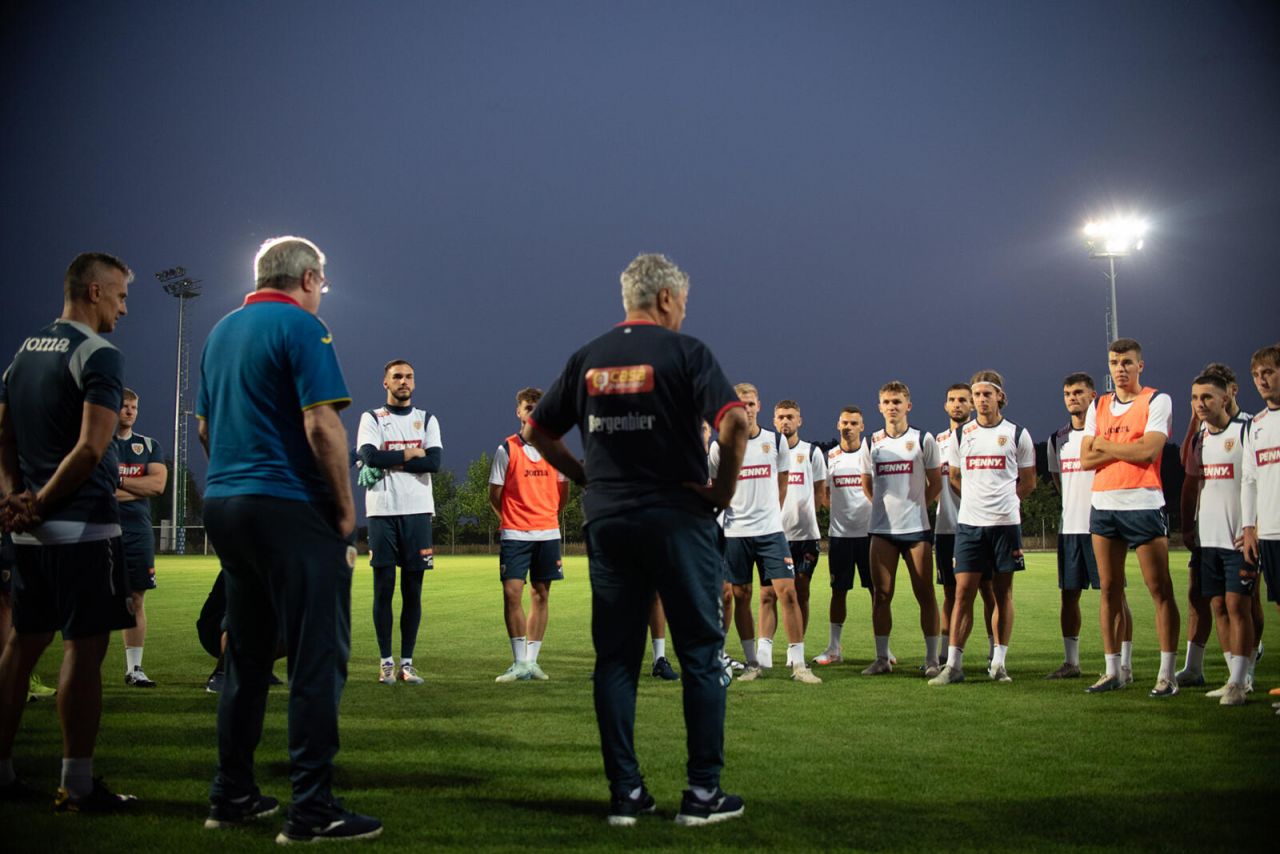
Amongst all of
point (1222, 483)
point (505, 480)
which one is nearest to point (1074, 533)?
point (1222, 483)

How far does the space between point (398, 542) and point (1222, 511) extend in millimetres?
6985

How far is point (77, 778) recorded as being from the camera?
434 cm

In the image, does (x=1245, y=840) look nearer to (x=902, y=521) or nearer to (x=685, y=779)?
(x=685, y=779)

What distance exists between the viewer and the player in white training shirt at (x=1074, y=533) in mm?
8867

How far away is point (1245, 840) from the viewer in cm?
385

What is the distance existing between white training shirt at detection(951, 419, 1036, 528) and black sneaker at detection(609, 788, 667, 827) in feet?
18.5

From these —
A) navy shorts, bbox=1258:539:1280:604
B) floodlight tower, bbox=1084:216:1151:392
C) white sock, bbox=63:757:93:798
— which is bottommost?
white sock, bbox=63:757:93:798

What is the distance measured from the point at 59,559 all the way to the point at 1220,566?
8.24 m

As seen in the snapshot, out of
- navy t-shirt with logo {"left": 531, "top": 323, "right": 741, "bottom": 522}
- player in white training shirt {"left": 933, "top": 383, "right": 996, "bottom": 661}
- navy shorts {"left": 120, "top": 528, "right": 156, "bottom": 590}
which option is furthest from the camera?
player in white training shirt {"left": 933, "top": 383, "right": 996, "bottom": 661}

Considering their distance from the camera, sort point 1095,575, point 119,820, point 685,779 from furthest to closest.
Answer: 1. point 1095,575
2. point 685,779
3. point 119,820

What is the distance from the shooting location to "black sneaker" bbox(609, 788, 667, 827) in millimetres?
4141

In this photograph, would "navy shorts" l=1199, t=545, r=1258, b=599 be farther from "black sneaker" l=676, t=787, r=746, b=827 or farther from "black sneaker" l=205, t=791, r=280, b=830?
"black sneaker" l=205, t=791, r=280, b=830

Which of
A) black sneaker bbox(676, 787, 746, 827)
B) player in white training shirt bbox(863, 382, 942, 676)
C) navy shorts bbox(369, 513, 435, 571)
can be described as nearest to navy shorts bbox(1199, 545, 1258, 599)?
player in white training shirt bbox(863, 382, 942, 676)

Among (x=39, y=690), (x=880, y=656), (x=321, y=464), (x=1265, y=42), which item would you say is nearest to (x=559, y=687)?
(x=880, y=656)
